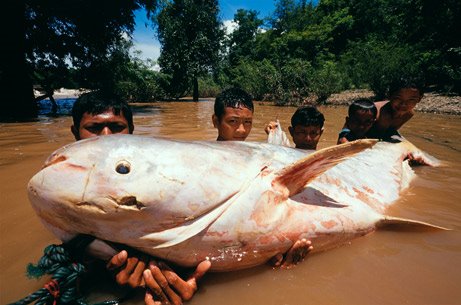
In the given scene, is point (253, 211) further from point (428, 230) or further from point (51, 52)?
point (51, 52)

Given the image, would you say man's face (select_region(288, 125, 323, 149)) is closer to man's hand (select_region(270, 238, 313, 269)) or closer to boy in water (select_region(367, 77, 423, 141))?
boy in water (select_region(367, 77, 423, 141))

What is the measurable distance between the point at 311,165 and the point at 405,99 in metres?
3.46

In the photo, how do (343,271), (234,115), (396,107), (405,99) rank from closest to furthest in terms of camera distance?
(343,271)
(234,115)
(405,99)
(396,107)

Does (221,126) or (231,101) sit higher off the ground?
(231,101)

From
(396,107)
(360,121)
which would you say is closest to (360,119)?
(360,121)

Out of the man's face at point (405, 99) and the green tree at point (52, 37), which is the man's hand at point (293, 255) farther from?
the green tree at point (52, 37)

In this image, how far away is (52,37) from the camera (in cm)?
1052

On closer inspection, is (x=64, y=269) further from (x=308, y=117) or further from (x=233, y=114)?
(x=308, y=117)

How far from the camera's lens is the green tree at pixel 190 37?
23453 millimetres

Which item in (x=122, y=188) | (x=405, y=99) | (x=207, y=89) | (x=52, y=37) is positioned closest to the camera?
(x=122, y=188)

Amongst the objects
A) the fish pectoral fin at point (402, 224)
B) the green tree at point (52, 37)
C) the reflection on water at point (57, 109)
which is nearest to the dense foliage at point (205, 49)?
the green tree at point (52, 37)

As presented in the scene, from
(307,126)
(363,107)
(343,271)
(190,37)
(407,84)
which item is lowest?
(343,271)

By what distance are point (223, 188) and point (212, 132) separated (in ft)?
16.2

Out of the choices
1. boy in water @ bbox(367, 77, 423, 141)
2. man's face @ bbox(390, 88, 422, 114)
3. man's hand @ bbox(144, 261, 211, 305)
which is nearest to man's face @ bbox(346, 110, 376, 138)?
boy in water @ bbox(367, 77, 423, 141)
